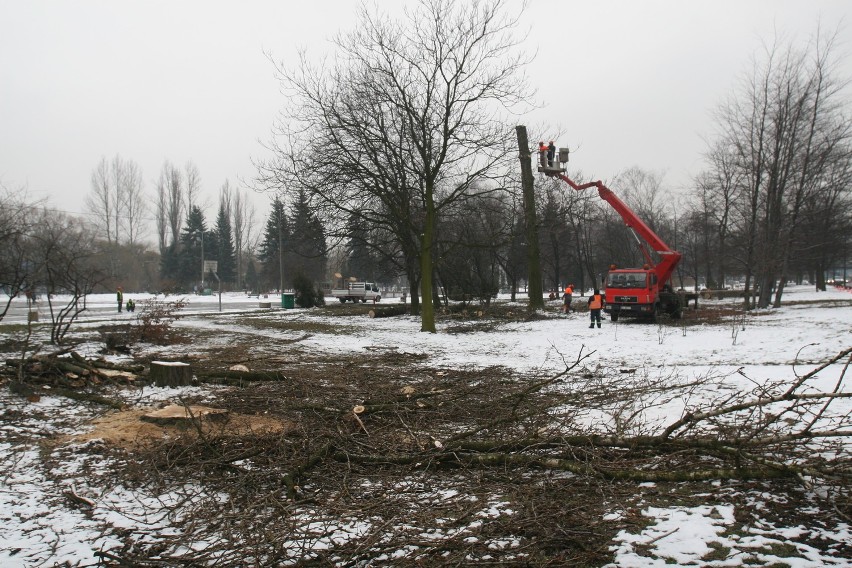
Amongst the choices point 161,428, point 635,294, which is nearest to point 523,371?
point 161,428

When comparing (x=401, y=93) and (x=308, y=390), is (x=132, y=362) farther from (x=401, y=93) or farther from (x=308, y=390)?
(x=401, y=93)

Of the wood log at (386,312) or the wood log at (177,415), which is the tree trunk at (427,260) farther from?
the wood log at (177,415)

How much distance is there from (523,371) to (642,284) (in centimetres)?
1169

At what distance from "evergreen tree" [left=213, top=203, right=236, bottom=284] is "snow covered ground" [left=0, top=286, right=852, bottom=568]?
67.4 meters

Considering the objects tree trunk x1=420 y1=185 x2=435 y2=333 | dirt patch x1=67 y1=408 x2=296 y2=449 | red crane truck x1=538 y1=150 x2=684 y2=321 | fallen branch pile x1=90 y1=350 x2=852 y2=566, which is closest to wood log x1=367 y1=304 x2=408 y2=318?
tree trunk x1=420 y1=185 x2=435 y2=333

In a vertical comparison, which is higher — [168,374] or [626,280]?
[626,280]

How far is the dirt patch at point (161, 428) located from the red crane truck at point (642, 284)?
14751 mm

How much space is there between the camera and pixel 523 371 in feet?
34.3

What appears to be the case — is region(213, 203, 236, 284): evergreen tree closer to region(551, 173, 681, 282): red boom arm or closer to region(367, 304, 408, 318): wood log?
region(367, 304, 408, 318): wood log

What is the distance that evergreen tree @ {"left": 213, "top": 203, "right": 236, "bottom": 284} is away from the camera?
78625 mm

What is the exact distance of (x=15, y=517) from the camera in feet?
13.2

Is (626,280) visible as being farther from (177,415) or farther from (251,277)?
(251,277)

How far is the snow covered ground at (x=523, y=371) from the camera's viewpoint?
3.36m

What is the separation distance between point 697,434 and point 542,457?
1.39 metres
